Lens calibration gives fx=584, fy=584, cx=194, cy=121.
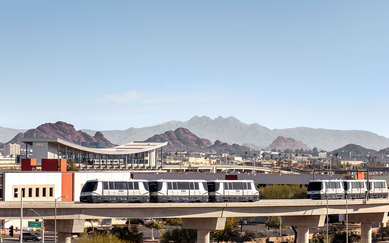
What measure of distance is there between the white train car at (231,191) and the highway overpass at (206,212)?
106 cm

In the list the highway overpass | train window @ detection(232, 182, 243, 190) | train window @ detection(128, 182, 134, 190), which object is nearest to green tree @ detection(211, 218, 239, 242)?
the highway overpass

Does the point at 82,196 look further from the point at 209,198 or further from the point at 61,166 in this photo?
the point at 61,166

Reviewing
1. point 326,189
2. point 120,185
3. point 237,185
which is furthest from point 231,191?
point 326,189

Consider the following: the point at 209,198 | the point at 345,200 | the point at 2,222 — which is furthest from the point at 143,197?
the point at 2,222

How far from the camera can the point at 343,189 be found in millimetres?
90000

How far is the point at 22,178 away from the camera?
96.9 metres

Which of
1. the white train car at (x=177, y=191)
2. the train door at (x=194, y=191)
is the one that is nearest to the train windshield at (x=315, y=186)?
the white train car at (x=177, y=191)

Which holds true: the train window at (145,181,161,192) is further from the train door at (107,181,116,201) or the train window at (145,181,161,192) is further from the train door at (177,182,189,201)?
the train door at (107,181,116,201)

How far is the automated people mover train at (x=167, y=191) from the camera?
2741 inches

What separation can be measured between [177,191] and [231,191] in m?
7.93

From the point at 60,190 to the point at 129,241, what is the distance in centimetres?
2762

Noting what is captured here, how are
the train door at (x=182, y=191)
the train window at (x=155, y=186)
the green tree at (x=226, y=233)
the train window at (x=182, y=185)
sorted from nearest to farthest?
1. the train window at (x=155, y=186)
2. the train door at (x=182, y=191)
3. the train window at (x=182, y=185)
4. the green tree at (x=226, y=233)

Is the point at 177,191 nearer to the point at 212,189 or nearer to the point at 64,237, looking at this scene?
the point at 212,189

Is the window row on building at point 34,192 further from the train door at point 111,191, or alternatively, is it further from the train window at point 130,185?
the train window at point 130,185
